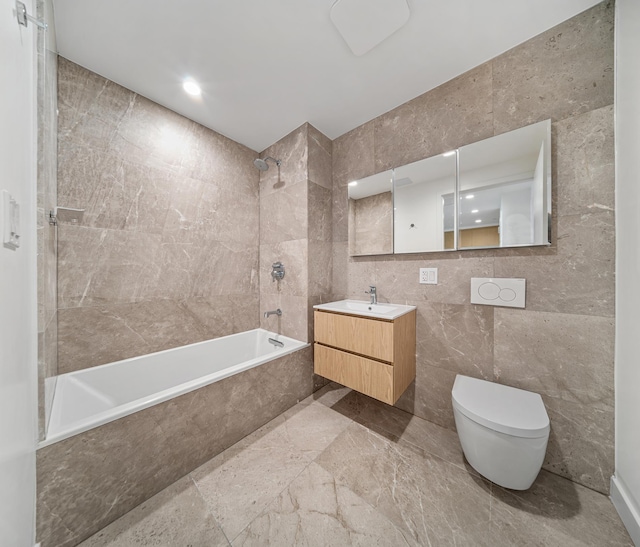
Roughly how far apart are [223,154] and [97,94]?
847mm

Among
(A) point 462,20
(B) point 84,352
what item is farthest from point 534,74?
(B) point 84,352

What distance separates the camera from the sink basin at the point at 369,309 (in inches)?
58.4

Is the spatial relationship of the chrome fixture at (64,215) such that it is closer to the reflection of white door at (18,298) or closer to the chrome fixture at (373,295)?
the reflection of white door at (18,298)

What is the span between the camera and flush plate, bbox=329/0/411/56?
1.11 meters

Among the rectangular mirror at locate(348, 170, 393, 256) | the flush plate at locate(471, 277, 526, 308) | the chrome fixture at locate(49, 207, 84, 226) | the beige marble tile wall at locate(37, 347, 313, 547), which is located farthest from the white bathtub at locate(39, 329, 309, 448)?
the flush plate at locate(471, 277, 526, 308)

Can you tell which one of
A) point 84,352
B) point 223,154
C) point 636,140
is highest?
point 223,154

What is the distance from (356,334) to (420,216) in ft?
3.23

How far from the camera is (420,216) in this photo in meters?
1.70

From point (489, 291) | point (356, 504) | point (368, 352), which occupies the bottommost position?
point (356, 504)

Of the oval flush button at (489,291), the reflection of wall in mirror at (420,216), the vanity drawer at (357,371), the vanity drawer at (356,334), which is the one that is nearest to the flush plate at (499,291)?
the oval flush button at (489,291)

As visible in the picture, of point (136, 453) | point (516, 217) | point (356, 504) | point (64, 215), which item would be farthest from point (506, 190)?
point (64, 215)

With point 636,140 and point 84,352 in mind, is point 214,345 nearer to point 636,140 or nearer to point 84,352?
point 84,352

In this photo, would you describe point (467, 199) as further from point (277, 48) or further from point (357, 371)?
point (277, 48)

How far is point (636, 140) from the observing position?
37.7 inches
